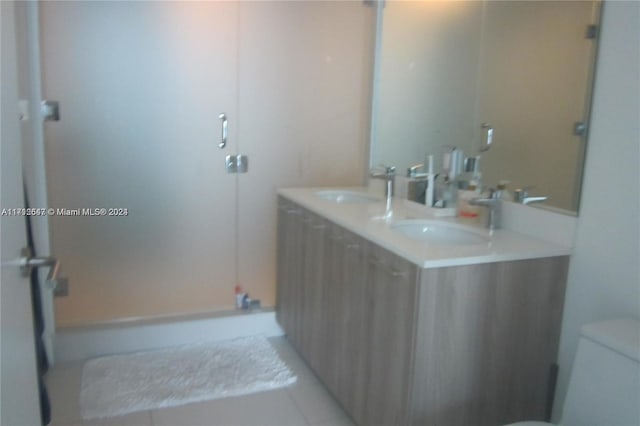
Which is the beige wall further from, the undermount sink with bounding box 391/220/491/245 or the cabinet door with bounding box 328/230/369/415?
the cabinet door with bounding box 328/230/369/415

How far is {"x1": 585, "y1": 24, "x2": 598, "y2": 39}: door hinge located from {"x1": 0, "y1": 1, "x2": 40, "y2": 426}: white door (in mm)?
1675

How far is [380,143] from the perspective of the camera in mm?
3080

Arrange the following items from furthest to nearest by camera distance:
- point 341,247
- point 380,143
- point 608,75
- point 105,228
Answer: point 380,143 < point 105,228 < point 341,247 < point 608,75

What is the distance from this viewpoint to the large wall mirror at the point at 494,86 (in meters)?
1.78

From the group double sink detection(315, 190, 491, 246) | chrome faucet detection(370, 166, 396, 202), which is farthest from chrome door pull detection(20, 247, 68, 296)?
chrome faucet detection(370, 166, 396, 202)

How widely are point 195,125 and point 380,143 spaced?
3.57ft

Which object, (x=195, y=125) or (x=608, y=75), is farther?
(x=195, y=125)

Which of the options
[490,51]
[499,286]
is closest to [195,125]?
[490,51]

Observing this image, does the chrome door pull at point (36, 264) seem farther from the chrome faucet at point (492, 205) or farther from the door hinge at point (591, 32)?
the door hinge at point (591, 32)

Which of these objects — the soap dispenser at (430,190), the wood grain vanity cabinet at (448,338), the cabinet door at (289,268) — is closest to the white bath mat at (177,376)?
the cabinet door at (289,268)

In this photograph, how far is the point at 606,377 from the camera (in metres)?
1.41

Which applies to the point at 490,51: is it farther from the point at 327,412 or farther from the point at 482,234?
the point at 327,412

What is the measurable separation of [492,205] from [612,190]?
17.4 inches

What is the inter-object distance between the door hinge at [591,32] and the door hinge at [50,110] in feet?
7.82
